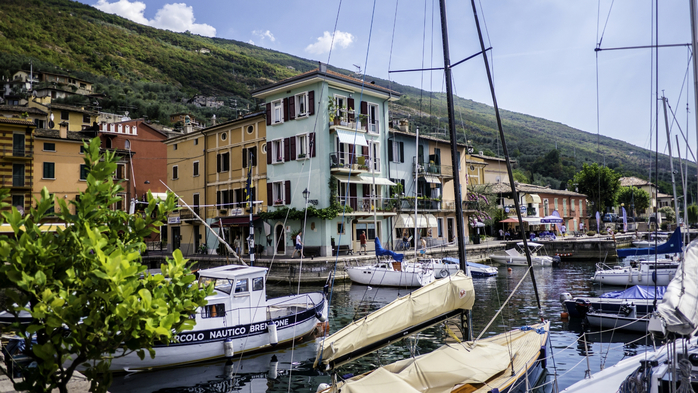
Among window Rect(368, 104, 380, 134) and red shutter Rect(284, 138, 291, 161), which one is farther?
window Rect(368, 104, 380, 134)

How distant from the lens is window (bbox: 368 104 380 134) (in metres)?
41.7

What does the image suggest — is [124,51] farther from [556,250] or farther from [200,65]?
[556,250]

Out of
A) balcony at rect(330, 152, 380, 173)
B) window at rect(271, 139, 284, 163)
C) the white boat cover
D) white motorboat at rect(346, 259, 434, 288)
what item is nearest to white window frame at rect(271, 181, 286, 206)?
window at rect(271, 139, 284, 163)

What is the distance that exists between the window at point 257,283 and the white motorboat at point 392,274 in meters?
13.7

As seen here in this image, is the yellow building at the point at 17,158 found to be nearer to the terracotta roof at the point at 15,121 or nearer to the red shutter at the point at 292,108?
the terracotta roof at the point at 15,121

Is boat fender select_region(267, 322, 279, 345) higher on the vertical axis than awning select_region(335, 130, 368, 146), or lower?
lower

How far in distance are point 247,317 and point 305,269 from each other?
1578 centimetres

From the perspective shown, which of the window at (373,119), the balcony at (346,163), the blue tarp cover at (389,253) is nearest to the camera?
the blue tarp cover at (389,253)

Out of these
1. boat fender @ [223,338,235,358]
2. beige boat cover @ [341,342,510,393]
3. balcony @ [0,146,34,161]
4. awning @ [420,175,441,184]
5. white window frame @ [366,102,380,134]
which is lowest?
boat fender @ [223,338,235,358]

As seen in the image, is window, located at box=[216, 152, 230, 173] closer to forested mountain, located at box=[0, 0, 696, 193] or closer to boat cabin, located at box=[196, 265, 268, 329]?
boat cabin, located at box=[196, 265, 268, 329]

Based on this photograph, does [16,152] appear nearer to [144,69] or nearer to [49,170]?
[49,170]

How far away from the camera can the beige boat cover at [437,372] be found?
26.9 ft

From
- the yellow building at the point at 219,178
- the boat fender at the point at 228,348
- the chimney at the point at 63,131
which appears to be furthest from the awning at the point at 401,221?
Result: the chimney at the point at 63,131

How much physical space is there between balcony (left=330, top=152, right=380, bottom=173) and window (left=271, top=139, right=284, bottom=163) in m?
4.91
